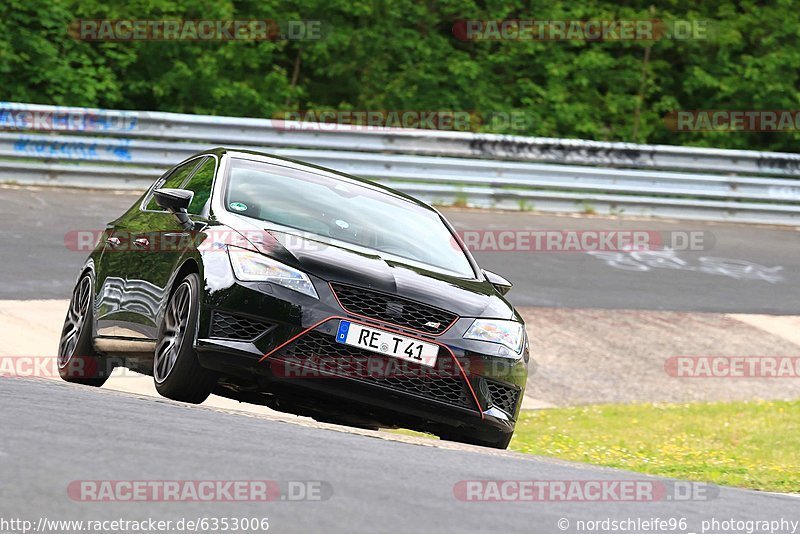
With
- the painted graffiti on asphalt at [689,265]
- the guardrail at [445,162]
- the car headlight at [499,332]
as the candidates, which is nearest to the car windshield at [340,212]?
the car headlight at [499,332]

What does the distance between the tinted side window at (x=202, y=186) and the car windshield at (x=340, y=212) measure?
130mm

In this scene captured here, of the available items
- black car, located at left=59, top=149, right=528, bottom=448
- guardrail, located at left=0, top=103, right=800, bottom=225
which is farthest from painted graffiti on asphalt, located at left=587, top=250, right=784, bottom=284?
black car, located at left=59, top=149, right=528, bottom=448

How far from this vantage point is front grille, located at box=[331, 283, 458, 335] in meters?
6.59

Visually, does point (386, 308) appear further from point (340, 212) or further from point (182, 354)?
point (340, 212)

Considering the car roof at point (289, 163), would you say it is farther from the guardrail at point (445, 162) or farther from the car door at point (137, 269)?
the guardrail at point (445, 162)

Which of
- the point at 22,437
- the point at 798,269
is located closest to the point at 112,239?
the point at 22,437

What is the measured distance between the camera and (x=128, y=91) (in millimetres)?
21703

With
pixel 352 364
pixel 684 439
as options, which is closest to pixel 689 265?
pixel 684 439

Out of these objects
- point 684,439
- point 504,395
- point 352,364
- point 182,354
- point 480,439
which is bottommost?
point 684,439

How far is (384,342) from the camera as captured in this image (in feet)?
21.5

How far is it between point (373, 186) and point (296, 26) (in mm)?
14498

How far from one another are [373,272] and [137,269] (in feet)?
5.61

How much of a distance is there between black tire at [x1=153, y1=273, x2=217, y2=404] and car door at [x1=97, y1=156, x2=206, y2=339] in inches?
10.5

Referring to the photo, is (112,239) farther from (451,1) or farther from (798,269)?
(451,1)
